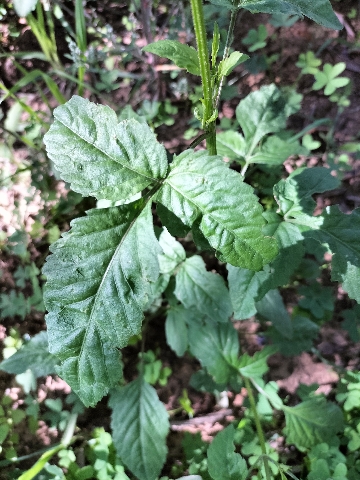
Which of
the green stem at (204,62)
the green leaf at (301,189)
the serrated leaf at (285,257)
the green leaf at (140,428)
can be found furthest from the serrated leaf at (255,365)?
the green stem at (204,62)

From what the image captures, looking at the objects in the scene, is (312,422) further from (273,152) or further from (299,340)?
(273,152)

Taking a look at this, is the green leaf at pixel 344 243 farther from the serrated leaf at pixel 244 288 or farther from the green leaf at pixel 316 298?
the green leaf at pixel 316 298

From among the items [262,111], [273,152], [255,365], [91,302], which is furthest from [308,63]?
[91,302]

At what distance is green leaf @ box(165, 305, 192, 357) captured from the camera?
1.72m

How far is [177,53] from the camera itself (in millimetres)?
982

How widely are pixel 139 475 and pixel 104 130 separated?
134 centimetres

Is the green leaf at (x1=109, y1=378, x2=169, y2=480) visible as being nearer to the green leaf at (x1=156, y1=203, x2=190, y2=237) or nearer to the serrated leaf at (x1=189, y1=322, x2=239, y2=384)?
the serrated leaf at (x1=189, y1=322, x2=239, y2=384)

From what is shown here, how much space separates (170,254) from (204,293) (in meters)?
0.20

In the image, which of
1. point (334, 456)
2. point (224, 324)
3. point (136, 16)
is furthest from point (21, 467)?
point (136, 16)

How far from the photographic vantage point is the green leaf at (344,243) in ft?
3.81

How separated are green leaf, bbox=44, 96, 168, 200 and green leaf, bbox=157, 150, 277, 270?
0.36 feet

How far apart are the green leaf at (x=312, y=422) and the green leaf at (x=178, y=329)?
50 centimetres

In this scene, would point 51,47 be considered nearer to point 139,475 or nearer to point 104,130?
point 104,130

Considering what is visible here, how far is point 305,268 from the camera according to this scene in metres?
1.95
